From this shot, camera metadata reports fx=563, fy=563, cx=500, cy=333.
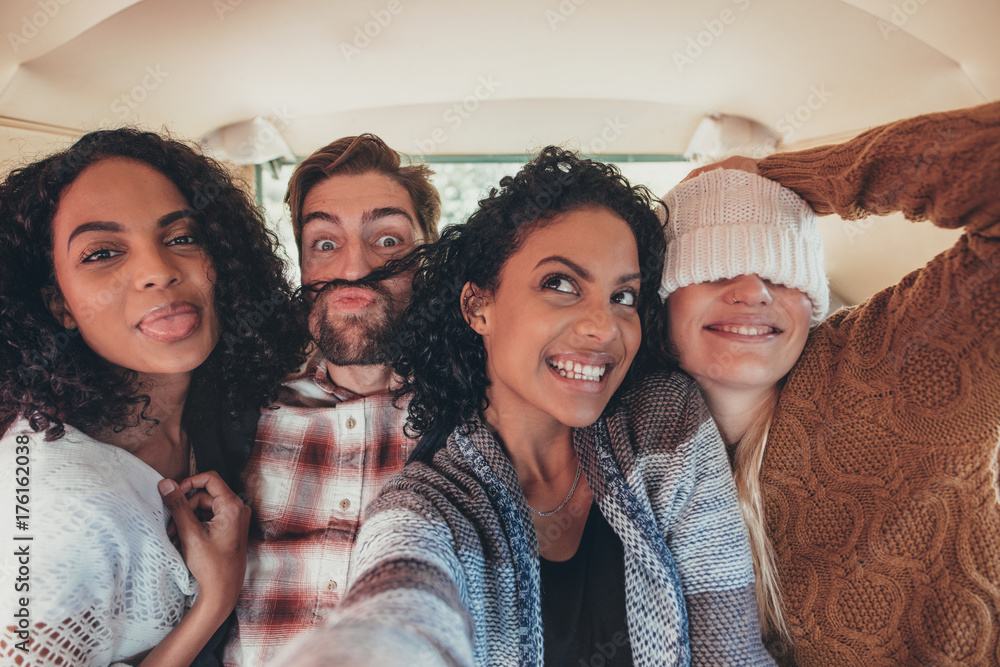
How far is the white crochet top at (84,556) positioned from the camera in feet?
3.38

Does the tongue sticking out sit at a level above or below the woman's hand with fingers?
above

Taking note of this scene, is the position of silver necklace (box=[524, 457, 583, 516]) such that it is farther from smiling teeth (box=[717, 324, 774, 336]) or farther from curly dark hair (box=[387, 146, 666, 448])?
smiling teeth (box=[717, 324, 774, 336])

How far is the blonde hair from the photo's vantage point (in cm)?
124

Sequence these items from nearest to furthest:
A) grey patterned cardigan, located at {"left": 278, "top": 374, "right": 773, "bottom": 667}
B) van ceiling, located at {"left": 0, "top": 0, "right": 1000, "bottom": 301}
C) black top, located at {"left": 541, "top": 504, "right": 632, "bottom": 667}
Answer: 1. grey patterned cardigan, located at {"left": 278, "top": 374, "right": 773, "bottom": 667}
2. black top, located at {"left": 541, "top": 504, "right": 632, "bottom": 667}
3. van ceiling, located at {"left": 0, "top": 0, "right": 1000, "bottom": 301}

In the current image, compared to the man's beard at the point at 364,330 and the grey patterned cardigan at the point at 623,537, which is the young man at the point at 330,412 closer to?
the man's beard at the point at 364,330

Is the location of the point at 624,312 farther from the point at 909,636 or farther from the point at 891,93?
the point at 891,93

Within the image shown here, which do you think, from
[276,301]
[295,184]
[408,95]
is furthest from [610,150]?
[276,301]

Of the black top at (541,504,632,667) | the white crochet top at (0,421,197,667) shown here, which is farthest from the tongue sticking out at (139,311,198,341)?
the black top at (541,504,632,667)

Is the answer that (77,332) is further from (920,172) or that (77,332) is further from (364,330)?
(920,172)

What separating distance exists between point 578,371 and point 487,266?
1.12ft

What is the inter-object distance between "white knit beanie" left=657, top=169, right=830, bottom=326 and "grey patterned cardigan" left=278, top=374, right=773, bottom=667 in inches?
11.4

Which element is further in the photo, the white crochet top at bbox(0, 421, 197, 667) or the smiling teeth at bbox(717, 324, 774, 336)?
the smiling teeth at bbox(717, 324, 774, 336)

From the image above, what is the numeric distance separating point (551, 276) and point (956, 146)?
764 mm

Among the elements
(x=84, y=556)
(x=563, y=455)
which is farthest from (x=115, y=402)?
(x=563, y=455)
